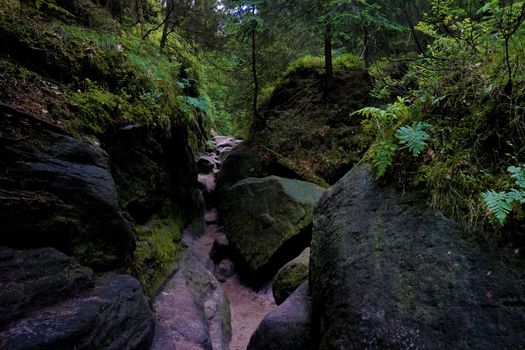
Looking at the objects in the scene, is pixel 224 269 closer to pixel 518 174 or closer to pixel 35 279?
pixel 35 279

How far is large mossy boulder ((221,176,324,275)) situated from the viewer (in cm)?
755

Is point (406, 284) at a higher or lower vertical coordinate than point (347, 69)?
lower

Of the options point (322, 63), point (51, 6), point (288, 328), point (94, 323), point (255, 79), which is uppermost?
point (322, 63)

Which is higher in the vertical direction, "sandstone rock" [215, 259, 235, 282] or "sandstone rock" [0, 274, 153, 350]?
"sandstone rock" [0, 274, 153, 350]

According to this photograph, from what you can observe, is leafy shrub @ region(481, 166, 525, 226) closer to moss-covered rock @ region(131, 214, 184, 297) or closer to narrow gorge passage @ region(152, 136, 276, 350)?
narrow gorge passage @ region(152, 136, 276, 350)

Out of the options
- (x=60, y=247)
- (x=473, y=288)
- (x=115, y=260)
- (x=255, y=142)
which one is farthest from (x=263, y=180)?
(x=473, y=288)

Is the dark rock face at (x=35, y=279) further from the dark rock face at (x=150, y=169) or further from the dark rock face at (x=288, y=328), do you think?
the dark rock face at (x=288, y=328)

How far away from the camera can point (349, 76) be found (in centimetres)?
1181

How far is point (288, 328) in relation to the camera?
4.23m

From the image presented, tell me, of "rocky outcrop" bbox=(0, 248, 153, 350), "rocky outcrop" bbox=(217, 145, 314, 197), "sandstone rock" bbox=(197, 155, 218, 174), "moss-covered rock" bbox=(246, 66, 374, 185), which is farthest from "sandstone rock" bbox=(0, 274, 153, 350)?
"sandstone rock" bbox=(197, 155, 218, 174)

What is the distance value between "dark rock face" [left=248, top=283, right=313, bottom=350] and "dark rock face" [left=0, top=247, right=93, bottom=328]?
2175 mm

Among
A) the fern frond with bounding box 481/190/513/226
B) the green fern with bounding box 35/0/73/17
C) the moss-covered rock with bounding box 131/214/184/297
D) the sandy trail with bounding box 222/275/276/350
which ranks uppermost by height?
the green fern with bounding box 35/0/73/17

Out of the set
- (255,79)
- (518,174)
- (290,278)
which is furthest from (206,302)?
(255,79)

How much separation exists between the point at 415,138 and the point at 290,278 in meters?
3.56
